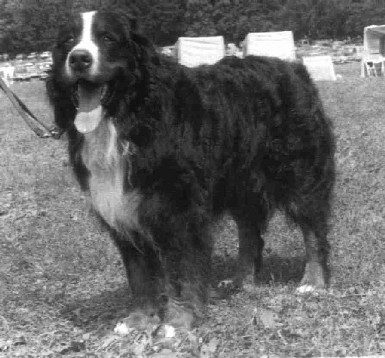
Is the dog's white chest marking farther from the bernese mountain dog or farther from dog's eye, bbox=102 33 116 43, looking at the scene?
dog's eye, bbox=102 33 116 43

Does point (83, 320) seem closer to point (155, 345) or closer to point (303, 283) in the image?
point (155, 345)

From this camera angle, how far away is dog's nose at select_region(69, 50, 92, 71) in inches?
149

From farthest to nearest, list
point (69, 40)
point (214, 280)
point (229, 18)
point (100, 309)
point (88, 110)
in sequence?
point (229, 18) → point (214, 280) → point (100, 309) → point (69, 40) → point (88, 110)

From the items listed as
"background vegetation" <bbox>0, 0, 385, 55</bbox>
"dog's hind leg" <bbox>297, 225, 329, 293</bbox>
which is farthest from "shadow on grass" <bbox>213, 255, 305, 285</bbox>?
"background vegetation" <bbox>0, 0, 385, 55</bbox>

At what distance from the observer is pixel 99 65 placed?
150 inches

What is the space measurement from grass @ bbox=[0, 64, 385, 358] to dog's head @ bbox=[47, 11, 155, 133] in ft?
2.22

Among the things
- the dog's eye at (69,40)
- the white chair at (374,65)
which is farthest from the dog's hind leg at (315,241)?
the white chair at (374,65)

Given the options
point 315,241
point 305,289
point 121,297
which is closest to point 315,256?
point 315,241

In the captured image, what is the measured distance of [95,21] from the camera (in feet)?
12.9

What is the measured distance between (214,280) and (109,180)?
1770 mm

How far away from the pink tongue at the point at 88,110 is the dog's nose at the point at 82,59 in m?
0.17

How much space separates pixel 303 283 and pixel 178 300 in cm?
121

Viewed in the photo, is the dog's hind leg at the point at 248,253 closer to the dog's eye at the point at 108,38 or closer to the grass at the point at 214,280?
the grass at the point at 214,280

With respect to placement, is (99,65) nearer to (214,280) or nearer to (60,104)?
(60,104)
